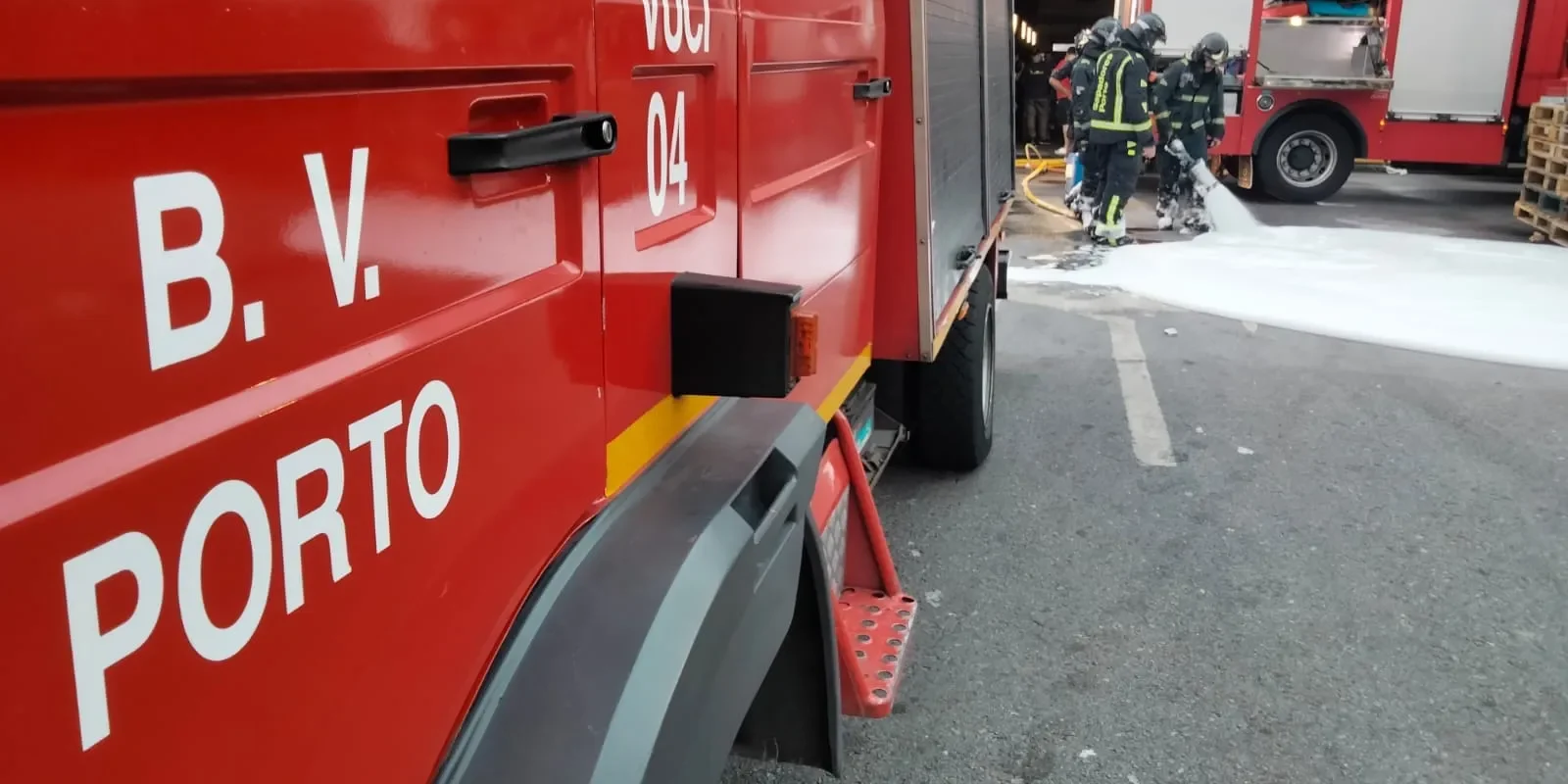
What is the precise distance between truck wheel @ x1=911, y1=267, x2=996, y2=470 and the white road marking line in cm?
78

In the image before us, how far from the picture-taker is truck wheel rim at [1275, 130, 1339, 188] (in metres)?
13.3

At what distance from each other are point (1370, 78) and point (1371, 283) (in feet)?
17.0

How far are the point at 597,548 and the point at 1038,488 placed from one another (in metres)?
3.48

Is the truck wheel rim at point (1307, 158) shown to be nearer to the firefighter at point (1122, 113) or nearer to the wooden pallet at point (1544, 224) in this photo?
the wooden pallet at point (1544, 224)

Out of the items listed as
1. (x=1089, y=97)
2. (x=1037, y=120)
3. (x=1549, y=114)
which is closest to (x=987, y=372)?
(x=1089, y=97)

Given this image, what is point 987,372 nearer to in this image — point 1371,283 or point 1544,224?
point 1371,283

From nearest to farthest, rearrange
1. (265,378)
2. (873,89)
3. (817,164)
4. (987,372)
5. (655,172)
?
(265,378), (655,172), (817,164), (873,89), (987,372)

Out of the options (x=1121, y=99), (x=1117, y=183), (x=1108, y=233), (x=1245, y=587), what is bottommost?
(x=1245, y=587)

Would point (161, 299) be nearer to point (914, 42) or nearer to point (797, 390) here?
point (797, 390)

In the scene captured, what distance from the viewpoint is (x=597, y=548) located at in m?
1.39

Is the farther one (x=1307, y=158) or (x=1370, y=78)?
(x=1307, y=158)

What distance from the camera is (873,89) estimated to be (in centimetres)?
296

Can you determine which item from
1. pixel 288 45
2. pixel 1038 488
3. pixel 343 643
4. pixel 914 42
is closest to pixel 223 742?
pixel 343 643

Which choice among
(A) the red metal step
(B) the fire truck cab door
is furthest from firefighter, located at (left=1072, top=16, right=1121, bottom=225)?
(B) the fire truck cab door
